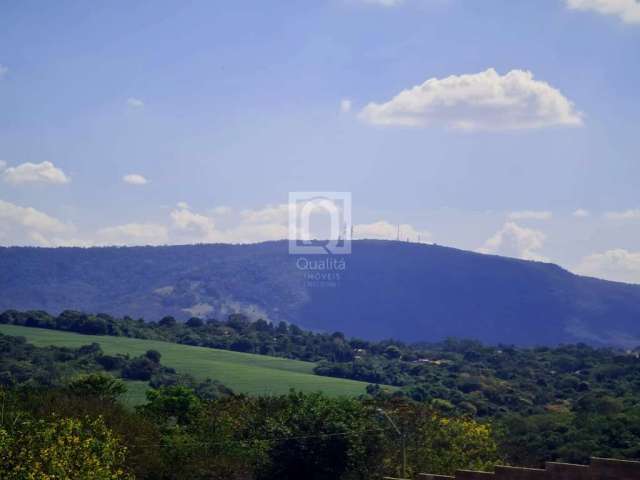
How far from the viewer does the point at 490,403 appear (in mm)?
137000

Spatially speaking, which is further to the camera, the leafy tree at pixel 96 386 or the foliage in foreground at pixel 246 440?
the leafy tree at pixel 96 386

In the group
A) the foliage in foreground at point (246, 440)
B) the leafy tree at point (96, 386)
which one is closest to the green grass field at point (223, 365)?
the leafy tree at point (96, 386)

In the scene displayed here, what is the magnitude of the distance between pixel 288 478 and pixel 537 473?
3353 centimetres

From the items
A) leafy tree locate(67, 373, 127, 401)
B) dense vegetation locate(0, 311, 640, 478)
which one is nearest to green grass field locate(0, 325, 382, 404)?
dense vegetation locate(0, 311, 640, 478)

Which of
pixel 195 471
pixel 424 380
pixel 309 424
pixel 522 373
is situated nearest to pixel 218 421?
pixel 309 424

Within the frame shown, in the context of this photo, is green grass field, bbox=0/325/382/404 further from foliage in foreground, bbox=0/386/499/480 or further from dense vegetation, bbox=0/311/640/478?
foliage in foreground, bbox=0/386/499/480

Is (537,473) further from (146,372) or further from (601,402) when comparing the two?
(146,372)

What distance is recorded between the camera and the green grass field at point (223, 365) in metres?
151

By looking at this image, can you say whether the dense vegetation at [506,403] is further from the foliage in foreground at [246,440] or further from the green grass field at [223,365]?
the green grass field at [223,365]

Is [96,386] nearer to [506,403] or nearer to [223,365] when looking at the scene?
[506,403]

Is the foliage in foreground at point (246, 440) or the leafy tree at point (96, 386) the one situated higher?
the leafy tree at point (96, 386)

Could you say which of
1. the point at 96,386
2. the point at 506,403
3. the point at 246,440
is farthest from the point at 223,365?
the point at 246,440

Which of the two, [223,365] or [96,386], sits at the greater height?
[223,365]

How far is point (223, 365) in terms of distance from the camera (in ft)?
569
